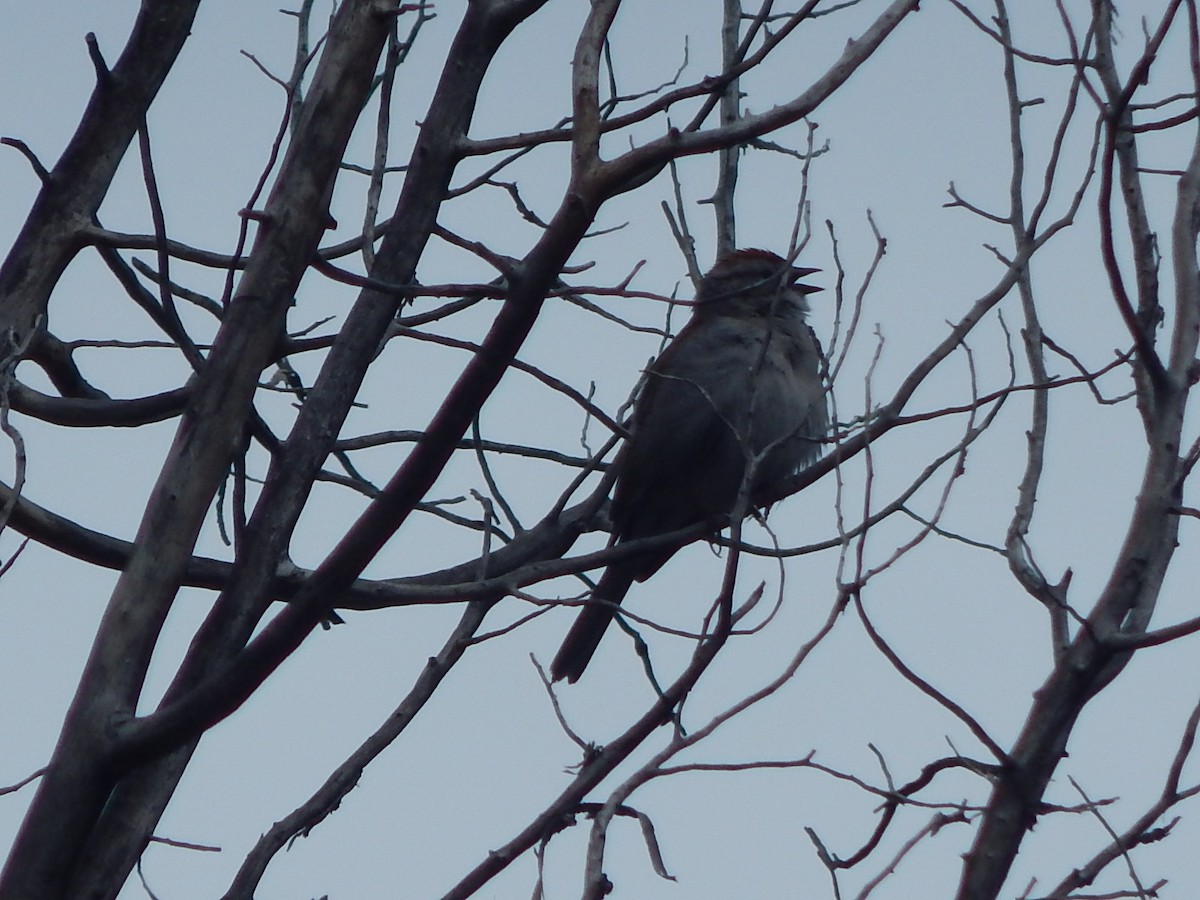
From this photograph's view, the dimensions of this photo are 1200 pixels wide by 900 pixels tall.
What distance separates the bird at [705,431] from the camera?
5.83 m

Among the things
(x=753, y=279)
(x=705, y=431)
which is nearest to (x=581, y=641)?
(x=705, y=431)

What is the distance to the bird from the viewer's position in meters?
5.83

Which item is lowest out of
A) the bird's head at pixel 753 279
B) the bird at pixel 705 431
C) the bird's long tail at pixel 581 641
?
the bird's long tail at pixel 581 641

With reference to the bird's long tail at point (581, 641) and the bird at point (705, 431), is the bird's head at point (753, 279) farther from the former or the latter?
the bird's long tail at point (581, 641)

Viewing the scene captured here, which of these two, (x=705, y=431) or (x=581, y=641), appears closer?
(x=705, y=431)

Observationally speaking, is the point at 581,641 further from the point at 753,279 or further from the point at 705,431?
the point at 753,279

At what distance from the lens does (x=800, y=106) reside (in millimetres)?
2717

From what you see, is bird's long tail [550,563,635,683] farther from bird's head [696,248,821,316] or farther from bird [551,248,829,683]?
bird's head [696,248,821,316]

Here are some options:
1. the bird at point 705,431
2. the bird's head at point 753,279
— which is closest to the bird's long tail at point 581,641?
the bird at point 705,431

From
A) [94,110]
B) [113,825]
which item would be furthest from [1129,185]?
[113,825]

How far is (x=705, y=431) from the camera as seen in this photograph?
5.97 meters

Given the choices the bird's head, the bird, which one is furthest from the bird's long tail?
the bird's head

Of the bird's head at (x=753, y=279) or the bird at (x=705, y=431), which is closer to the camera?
the bird at (x=705, y=431)

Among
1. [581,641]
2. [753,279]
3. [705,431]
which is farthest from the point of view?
[753,279]
